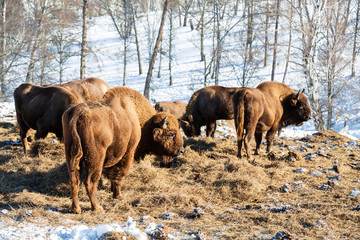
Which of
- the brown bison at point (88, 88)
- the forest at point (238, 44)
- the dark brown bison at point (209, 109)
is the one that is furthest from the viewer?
the forest at point (238, 44)

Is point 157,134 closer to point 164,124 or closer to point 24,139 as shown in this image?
point 164,124

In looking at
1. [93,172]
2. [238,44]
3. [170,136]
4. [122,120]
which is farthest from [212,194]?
[238,44]

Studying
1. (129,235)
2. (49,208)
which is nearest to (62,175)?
(49,208)

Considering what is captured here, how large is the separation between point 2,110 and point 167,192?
1419cm

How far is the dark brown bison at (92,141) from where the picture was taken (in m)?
4.39

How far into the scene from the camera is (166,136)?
627 centimetres

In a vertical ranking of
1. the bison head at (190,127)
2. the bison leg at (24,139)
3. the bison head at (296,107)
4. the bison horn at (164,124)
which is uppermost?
the bison horn at (164,124)

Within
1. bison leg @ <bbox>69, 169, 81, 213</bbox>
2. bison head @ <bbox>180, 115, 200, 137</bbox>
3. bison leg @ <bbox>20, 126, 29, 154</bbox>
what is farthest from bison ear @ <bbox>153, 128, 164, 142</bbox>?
bison head @ <bbox>180, 115, 200, 137</bbox>

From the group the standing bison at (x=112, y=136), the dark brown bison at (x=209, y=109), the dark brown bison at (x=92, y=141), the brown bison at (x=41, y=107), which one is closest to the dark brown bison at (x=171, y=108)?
the dark brown bison at (x=209, y=109)

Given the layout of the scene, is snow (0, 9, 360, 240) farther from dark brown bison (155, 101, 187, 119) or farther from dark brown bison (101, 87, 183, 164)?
dark brown bison (155, 101, 187, 119)

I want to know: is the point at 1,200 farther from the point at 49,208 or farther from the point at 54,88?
the point at 54,88

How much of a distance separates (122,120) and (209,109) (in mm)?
6698

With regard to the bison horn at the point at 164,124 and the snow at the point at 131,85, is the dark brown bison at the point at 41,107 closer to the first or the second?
the bison horn at the point at 164,124

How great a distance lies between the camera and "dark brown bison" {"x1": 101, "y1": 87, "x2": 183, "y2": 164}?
6141 millimetres
